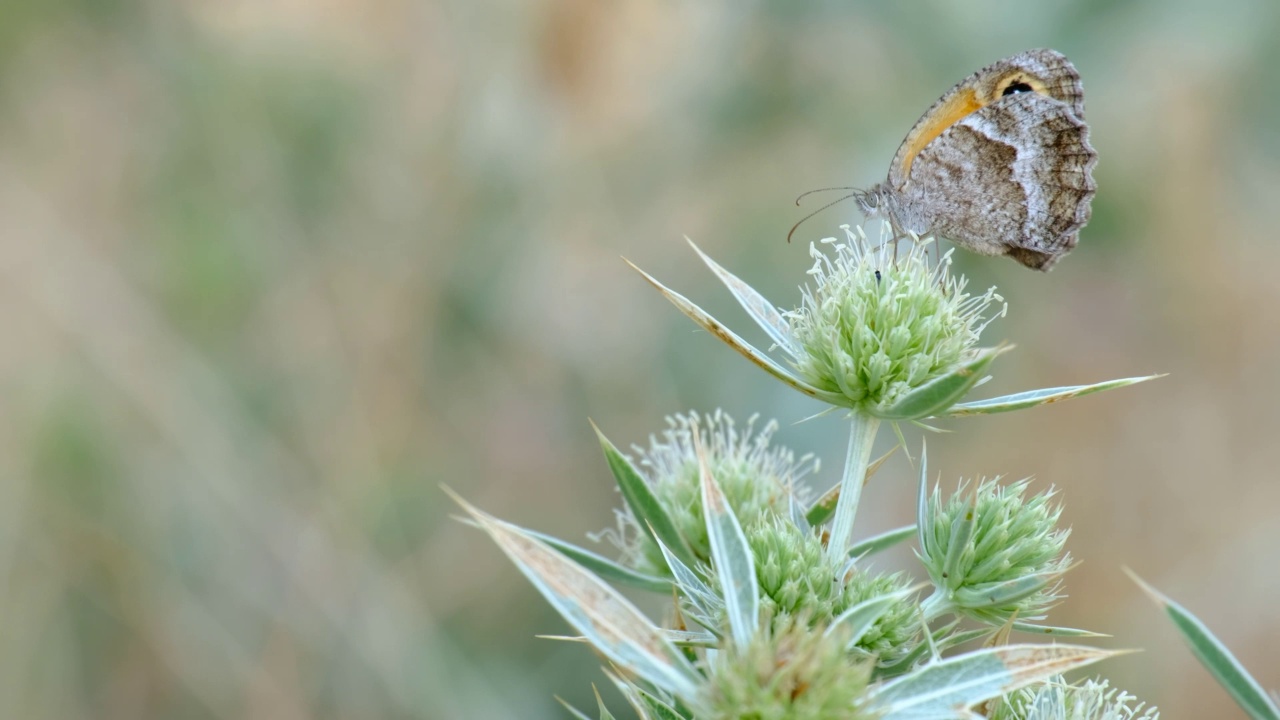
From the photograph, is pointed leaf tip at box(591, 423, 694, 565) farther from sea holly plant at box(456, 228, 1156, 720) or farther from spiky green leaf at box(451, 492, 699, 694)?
spiky green leaf at box(451, 492, 699, 694)

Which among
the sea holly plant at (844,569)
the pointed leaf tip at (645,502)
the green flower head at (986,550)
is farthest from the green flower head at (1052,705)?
the pointed leaf tip at (645,502)

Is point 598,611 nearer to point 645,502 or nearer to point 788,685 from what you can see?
point 788,685

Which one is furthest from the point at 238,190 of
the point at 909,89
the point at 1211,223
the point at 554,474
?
the point at 1211,223

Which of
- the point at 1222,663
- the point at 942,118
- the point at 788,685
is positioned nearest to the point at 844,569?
the point at 788,685

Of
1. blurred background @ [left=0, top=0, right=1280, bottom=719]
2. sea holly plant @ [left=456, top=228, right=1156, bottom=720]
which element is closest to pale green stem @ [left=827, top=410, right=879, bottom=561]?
sea holly plant @ [left=456, top=228, right=1156, bottom=720]

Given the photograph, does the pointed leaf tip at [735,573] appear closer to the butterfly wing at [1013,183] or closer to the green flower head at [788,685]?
the green flower head at [788,685]
